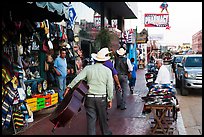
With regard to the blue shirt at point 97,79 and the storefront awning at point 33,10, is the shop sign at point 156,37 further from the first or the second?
the blue shirt at point 97,79

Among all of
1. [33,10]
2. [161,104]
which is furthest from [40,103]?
[161,104]

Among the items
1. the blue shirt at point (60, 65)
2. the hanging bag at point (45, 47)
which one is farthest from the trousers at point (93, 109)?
the hanging bag at point (45, 47)

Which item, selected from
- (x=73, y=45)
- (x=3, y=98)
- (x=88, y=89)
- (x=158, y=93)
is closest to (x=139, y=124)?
(x=158, y=93)

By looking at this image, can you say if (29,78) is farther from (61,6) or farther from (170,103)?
(170,103)

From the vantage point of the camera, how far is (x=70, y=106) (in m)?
5.51

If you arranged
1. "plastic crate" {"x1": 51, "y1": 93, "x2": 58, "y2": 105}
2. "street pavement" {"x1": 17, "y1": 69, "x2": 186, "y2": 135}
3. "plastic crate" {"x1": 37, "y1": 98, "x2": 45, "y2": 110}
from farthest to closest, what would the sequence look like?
"plastic crate" {"x1": 51, "y1": 93, "x2": 58, "y2": 105} < "plastic crate" {"x1": 37, "y1": 98, "x2": 45, "y2": 110} < "street pavement" {"x1": 17, "y1": 69, "x2": 186, "y2": 135}

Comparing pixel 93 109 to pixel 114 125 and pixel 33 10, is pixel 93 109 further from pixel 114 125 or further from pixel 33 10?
pixel 33 10

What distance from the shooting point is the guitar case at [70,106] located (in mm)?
5465

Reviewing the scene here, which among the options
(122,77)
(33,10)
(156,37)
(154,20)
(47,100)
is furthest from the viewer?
(156,37)

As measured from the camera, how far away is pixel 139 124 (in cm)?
767

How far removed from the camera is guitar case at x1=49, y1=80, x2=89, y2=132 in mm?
5465

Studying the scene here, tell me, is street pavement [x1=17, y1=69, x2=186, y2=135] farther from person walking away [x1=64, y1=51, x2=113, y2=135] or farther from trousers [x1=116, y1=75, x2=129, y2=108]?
person walking away [x1=64, y1=51, x2=113, y2=135]

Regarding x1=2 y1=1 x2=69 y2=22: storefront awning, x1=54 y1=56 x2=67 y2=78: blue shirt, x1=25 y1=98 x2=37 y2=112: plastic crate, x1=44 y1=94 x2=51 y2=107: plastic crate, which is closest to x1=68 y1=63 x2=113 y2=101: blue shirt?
x1=2 y1=1 x2=69 y2=22: storefront awning

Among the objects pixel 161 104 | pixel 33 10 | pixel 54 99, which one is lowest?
pixel 54 99
